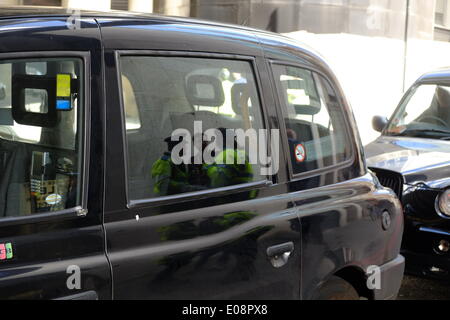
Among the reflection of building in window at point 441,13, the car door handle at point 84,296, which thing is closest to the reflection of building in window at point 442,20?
the reflection of building in window at point 441,13

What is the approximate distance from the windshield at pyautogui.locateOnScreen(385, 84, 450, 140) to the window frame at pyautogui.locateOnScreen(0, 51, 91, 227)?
463 cm

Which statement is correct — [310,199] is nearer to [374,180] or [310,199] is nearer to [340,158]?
[340,158]

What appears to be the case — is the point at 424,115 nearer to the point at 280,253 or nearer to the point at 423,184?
the point at 423,184

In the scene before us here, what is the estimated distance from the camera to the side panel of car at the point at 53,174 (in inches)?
88.8

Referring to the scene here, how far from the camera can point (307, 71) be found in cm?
349

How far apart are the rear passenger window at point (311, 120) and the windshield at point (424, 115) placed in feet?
10.1

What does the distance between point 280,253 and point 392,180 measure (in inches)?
112

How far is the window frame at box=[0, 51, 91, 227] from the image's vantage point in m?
2.29

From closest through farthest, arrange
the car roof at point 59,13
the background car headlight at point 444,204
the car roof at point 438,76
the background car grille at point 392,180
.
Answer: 1. the car roof at point 59,13
2. the background car headlight at point 444,204
3. the background car grille at point 392,180
4. the car roof at point 438,76

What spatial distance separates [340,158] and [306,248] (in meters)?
0.69
